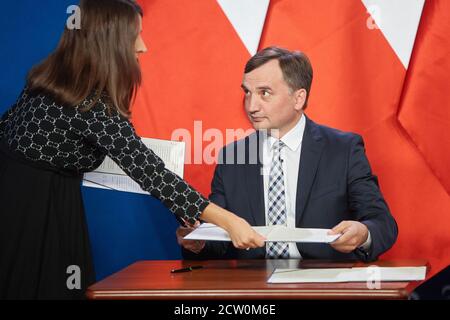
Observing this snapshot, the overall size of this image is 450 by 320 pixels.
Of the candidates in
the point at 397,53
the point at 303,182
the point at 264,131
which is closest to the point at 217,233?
the point at 303,182

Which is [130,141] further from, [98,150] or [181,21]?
[181,21]

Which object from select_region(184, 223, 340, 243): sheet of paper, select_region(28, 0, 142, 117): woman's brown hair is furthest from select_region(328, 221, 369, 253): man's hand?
select_region(28, 0, 142, 117): woman's brown hair

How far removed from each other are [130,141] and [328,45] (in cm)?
145

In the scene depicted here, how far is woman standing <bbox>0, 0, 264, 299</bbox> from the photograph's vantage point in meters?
2.10

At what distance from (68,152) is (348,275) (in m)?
0.95

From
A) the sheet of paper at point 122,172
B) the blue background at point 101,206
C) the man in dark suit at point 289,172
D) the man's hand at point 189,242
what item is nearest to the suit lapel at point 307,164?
the man in dark suit at point 289,172

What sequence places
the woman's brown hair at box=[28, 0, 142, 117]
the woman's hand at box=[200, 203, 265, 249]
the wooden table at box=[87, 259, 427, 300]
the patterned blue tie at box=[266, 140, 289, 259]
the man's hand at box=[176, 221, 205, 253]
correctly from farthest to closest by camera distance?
the patterned blue tie at box=[266, 140, 289, 259] < the man's hand at box=[176, 221, 205, 253] < the woman's brown hair at box=[28, 0, 142, 117] < the woman's hand at box=[200, 203, 265, 249] < the wooden table at box=[87, 259, 427, 300]

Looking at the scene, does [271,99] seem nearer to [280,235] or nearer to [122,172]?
[122,172]

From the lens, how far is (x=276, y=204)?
107 inches

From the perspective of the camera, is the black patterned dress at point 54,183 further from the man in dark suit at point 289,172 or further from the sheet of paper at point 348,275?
the man in dark suit at point 289,172

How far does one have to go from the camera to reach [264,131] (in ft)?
9.71

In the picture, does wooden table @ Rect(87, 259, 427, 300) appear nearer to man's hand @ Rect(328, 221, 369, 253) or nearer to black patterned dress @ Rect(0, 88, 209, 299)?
man's hand @ Rect(328, 221, 369, 253)

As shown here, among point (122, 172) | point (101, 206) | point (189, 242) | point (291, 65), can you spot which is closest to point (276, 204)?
point (189, 242)

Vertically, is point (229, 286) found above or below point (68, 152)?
below
